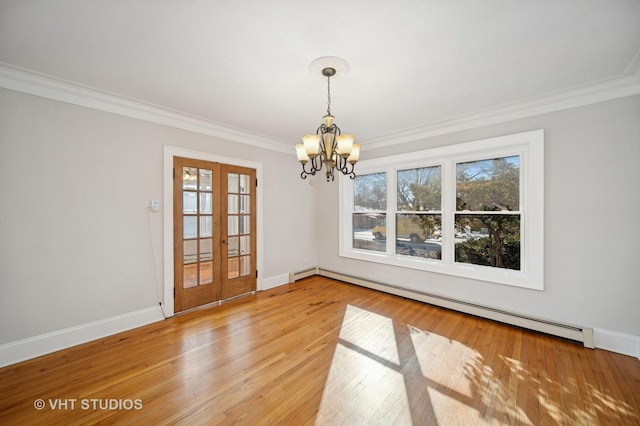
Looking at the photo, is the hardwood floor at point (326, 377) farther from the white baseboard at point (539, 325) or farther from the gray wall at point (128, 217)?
the gray wall at point (128, 217)

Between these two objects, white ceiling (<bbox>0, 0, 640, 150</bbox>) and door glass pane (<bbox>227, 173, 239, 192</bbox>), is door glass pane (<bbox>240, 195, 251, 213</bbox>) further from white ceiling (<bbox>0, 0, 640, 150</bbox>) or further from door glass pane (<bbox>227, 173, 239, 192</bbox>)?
white ceiling (<bbox>0, 0, 640, 150</bbox>)

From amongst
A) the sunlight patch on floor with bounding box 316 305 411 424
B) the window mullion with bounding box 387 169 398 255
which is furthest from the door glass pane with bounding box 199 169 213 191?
the window mullion with bounding box 387 169 398 255

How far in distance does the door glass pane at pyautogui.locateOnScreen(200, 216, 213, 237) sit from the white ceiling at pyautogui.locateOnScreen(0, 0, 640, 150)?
60.9 inches

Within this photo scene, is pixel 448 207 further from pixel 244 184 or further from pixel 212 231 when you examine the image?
pixel 212 231

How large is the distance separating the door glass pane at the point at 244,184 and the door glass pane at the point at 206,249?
0.96 metres

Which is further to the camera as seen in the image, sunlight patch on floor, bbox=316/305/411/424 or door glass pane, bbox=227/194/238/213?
door glass pane, bbox=227/194/238/213

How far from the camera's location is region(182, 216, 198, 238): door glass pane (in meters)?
3.36

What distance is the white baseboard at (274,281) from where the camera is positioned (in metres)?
4.31

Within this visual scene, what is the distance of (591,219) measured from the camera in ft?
8.39

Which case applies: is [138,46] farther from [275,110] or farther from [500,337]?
[500,337]

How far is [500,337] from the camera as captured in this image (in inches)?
107

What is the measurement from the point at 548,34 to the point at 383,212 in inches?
116

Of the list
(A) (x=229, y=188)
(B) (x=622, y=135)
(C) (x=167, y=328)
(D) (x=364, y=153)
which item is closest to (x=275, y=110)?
(A) (x=229, y=188)

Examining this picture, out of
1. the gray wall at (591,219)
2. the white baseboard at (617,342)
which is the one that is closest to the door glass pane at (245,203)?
the gray wall at (591,219)
